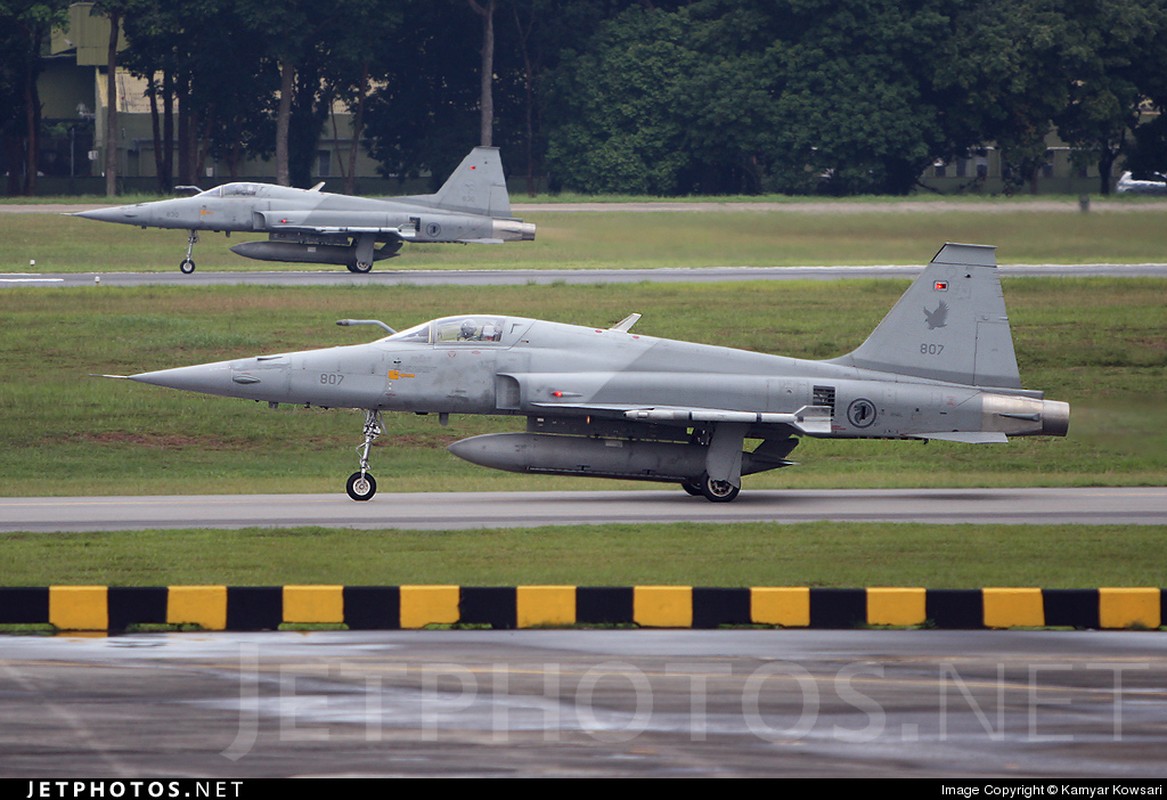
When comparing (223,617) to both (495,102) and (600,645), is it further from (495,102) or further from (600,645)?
(495,102)

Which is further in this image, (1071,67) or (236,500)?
(1071,67)

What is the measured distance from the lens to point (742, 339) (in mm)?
31594

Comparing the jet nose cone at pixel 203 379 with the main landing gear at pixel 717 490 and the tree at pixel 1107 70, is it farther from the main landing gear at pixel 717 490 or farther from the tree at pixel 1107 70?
the tree at pixel 1107 70

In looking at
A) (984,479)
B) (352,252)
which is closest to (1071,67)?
(352,252)

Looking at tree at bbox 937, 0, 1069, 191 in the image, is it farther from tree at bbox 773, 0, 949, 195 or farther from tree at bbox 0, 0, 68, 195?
tree at bbox 0, 0, 68, 195

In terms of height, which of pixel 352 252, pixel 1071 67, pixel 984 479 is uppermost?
pixel 1071 67

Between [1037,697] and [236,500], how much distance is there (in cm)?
1243

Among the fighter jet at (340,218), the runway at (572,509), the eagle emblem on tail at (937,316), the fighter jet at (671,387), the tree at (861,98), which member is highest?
the tree at (861,98)

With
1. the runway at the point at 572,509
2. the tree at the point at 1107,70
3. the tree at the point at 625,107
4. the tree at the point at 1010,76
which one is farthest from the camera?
the tree at the point at 625,107

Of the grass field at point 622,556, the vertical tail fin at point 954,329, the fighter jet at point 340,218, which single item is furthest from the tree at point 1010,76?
the grass field at point 622,556

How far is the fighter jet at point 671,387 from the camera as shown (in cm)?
2005

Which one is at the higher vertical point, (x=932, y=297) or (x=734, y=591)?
(x=932, y=297)

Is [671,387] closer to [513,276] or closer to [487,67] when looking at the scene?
[513,276]

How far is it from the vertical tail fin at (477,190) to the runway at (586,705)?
32.2 meters
